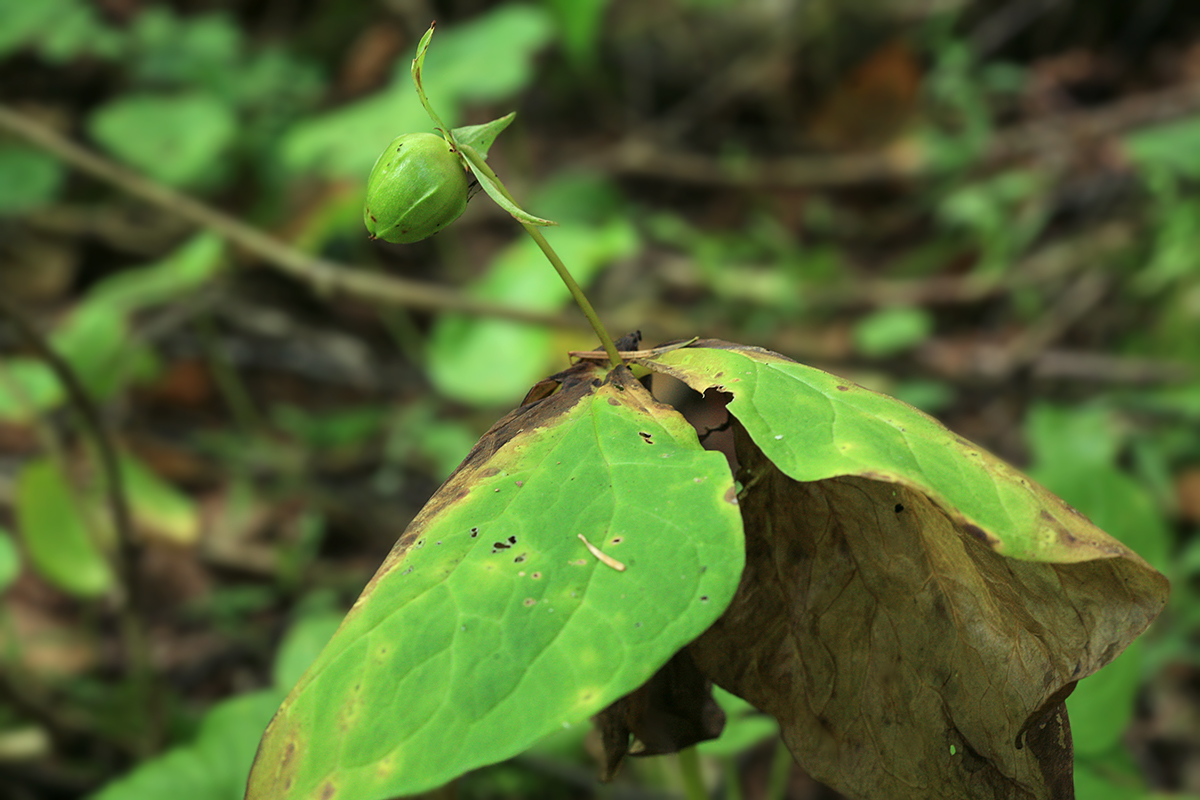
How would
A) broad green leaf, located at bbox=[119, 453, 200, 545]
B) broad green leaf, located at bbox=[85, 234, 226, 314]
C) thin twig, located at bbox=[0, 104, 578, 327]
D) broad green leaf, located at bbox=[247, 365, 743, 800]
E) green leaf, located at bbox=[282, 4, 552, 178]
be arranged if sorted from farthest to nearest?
green leaf, located at bbox=[282, 4, 552, 178] < broad green leaf, located at bbox=[85, 234, 226, 314] < broad green leaf, located at bbox=[119, 453, 200, 545] < thin twig, located at bbox=[0, 104, 578, 327] < broad green leaf, located at bbox=[247, 365, 743, 800]

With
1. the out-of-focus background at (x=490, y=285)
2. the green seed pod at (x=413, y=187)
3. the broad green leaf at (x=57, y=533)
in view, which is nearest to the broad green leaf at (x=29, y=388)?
the out-of-focus background at (x=490, y=285)

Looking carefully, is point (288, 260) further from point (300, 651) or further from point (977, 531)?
point (977, 531)

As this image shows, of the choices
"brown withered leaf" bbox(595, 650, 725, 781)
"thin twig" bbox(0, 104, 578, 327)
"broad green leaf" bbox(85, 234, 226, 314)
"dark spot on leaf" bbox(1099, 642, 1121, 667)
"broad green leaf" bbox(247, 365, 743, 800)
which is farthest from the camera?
"broad green leaf" bbox(85, 234, 226, 314)

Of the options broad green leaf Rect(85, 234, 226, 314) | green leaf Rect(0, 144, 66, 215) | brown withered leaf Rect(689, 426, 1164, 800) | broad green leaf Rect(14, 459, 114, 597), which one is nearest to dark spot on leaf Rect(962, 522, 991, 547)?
brown withered leaf Rect(689, 426, 1164, 800)

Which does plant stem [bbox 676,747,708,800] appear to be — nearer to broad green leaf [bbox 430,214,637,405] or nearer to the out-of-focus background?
the out-of-focus background

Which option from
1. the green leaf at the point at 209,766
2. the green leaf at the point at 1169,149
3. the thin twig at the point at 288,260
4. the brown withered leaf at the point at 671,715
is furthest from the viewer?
the green leaf at the point at 1169,149

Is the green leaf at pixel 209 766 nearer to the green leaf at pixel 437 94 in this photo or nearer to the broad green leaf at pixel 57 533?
the broad green leaf at pixel 57 533

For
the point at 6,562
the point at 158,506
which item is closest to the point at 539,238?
the point at 6,562
